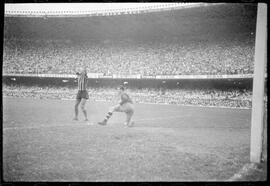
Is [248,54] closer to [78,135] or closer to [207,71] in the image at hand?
[207,71]

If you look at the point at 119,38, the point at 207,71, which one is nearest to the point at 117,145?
the point at 207,71

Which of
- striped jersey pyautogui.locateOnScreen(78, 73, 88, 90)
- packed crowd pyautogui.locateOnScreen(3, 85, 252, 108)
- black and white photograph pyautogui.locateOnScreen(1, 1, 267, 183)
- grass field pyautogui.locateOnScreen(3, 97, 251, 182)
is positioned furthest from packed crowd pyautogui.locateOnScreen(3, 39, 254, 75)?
grass field pyautogui.locateOnScreen(3, 97, 251, 182)

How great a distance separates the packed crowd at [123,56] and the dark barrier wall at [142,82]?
1.22 metres

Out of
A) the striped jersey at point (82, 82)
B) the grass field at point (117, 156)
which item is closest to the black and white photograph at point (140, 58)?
the striped jersey at point (82, 82)

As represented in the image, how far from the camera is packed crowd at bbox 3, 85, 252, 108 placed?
90.2ft

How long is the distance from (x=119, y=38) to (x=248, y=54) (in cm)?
1739

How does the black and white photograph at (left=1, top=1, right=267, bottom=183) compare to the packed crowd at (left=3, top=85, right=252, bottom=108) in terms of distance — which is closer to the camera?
the black and white photograph at (left=1, top=1, right=267, bottom=183)

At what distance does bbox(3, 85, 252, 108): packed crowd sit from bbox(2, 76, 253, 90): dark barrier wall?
58 cm

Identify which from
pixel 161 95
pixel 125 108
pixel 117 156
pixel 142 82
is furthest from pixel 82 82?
pixel 142 82

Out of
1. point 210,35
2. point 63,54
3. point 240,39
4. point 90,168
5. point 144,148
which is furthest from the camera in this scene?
point 63,54

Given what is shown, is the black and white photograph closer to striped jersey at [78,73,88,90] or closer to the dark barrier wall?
the dark barrier wall

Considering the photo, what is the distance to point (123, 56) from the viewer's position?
118 ft

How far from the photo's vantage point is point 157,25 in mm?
33344

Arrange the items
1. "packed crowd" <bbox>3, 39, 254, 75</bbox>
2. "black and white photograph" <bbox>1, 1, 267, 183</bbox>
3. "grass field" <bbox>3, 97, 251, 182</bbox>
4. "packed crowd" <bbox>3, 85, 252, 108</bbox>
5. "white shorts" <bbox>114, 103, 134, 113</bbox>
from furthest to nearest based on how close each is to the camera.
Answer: "packed crowd" <bbox>3, 39, 254, 75</bbox> < "packed crowd" <bbox>3, 85, 252, 108</bbox> < "black and white photograph" <bbox>1, 1, 267, 183</bbox> < "white shorts" <bbox>114, 103, 134, 113</bbox> < "grass field" <bbox>3, 97, 251, 182</bbox>
